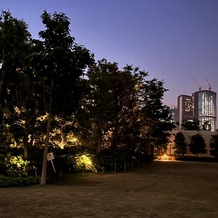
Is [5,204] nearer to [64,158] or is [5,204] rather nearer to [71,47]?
[71,47]

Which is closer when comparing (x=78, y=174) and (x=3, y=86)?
(x=3, y=86)

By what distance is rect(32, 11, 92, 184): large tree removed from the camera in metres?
16.6

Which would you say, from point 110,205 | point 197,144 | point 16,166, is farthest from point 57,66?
point 197,144

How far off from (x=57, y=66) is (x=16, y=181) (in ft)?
19.3

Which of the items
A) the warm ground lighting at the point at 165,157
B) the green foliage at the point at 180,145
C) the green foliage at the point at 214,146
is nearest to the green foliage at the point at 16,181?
the warm ground lighting at the point at 165,157

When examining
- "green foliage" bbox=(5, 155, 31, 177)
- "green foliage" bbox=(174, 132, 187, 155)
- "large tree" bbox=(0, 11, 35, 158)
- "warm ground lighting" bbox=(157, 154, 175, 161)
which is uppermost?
"large tree" bbox=(0, 11, 35, 158)

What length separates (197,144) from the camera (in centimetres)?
5822

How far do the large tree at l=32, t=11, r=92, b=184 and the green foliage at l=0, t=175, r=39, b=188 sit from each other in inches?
20.5

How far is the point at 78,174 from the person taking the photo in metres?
22.8

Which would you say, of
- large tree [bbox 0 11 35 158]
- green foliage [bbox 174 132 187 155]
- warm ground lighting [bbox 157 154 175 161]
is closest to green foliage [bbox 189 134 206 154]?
green foliage [bbox 174 132 187 155]

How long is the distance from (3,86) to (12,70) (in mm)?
1240

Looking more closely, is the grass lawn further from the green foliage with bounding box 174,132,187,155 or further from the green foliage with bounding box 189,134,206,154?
the green foliage with bounding box 174,132,187,155

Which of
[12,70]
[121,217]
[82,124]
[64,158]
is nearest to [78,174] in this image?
[64,158]

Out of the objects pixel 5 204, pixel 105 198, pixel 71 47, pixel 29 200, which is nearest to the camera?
pixel 5 204
